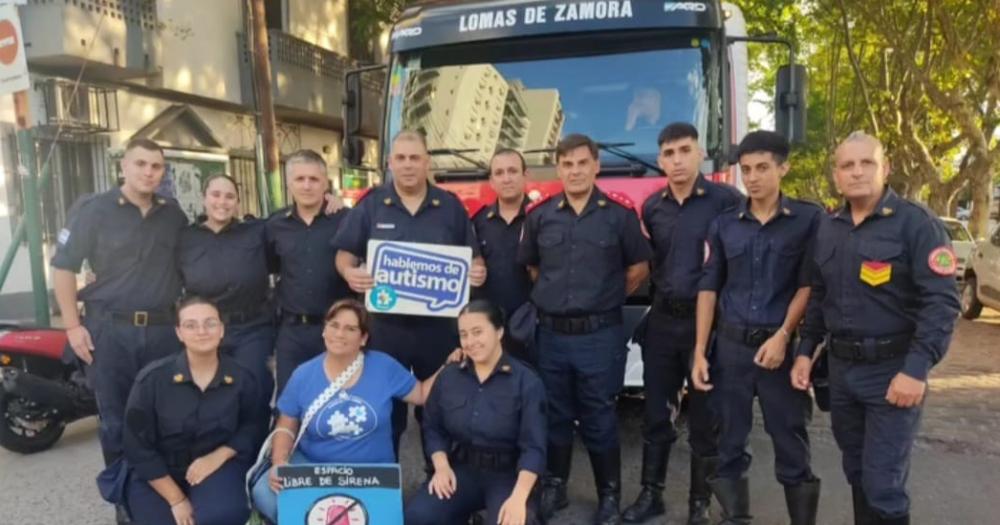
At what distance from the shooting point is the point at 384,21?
56.6 ft

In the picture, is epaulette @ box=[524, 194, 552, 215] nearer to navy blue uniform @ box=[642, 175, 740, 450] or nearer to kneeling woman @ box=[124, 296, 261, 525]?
navy blue uniform @ box=[642, 175, 740, 450]

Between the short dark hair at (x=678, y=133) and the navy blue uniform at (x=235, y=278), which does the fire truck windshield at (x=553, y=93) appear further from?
the navy blue uniform at (x=235, y=278)

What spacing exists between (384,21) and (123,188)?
14059 millimetres

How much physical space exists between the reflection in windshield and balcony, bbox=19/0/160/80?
21.7ft

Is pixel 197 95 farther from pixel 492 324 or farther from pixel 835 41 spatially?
pixel 835 41

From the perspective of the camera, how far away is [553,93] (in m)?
4.92

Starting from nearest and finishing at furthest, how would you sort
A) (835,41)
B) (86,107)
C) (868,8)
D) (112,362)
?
(112,362), (86,107), (868,8), (835,41)

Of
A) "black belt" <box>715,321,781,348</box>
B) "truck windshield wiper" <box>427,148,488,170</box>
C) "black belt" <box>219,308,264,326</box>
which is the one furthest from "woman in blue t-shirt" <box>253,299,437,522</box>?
"truck windshield wiper" <box>427,148,488,170</box>

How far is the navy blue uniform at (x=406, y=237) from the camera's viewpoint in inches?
160

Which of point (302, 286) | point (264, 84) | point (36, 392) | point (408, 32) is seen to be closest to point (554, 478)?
point (302, 286)

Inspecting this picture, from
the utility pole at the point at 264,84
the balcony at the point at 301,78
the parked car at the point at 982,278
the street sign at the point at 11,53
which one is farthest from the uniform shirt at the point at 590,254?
the balcony at the point at 301,78

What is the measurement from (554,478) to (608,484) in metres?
0.30

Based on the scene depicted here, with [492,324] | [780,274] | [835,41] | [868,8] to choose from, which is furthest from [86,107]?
[835,41]

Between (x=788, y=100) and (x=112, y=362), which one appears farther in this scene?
(x=788, y=100)
